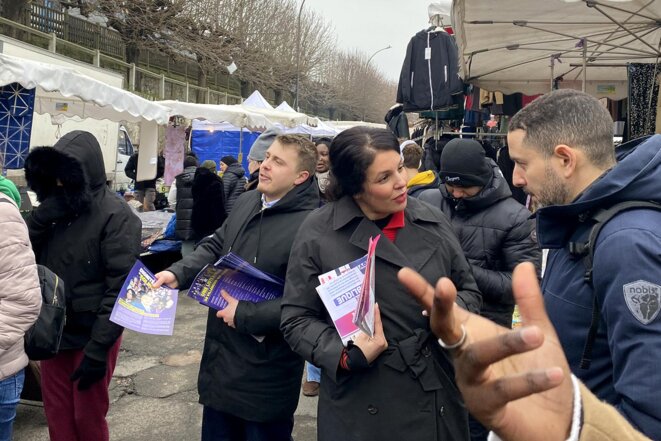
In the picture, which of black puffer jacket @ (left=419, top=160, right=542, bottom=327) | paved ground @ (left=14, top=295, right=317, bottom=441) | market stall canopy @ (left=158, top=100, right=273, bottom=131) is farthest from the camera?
market stall canopy @ (left=158, top=100, right=273, bottom=131)

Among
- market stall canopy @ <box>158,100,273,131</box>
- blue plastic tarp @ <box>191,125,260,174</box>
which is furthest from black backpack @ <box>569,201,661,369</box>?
blue plastic tarp @ <box>191,125,260,174</box>

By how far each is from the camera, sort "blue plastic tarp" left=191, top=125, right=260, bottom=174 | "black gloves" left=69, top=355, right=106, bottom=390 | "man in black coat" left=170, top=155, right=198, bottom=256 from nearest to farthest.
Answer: "black gloves" left=69, top=355, right=106, bottom=390
"man in black coat" left=170, top=155, right=198, bottom=256
"blue plastic tarp" left=191, top=125, right=260, bottom=174

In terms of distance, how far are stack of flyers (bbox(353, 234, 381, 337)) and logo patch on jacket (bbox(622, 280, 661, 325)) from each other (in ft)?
2.58

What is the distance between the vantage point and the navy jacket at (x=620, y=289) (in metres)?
1.21

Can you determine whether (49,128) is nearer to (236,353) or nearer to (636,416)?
(236,353)

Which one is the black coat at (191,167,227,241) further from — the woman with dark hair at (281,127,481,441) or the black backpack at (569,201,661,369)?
the black backpack at (569,201,661,369)

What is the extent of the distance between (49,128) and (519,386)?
16021 millimetres

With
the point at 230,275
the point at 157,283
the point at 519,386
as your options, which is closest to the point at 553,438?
the point at 519,386

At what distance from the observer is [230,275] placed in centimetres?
264

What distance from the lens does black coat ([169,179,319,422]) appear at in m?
2.66

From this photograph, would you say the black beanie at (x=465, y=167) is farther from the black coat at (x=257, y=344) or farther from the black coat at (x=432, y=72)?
the black coat at (x=432, y=72)

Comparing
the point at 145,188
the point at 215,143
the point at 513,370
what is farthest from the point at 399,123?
the point at 215,143

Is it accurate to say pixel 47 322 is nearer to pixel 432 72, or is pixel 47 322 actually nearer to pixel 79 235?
pixel 79 235

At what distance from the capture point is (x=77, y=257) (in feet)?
9.68
